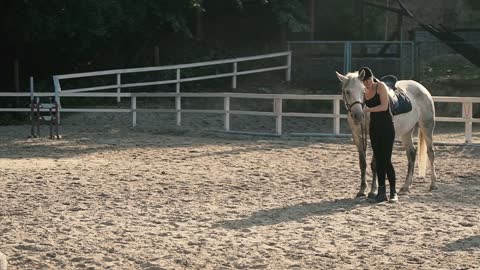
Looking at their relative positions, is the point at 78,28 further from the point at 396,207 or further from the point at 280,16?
the point at 396,207

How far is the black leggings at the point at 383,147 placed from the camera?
9375mm

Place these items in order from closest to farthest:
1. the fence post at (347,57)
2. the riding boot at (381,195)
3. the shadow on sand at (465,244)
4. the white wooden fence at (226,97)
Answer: the shadow on sand at (465,244) < the riding boot at (381,195) < the white wooden fence at (226,97) < the fence post at (347,57)

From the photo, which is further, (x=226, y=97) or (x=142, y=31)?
(x=142, y=31)

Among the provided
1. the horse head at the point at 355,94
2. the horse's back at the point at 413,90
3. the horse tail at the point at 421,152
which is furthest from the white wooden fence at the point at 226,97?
the horse head at the point at 355,94

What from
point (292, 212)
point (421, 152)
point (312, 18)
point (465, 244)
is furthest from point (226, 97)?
point (465, 244)

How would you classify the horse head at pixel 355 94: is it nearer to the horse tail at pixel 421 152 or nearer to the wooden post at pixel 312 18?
the horse tail at pixel 421 152

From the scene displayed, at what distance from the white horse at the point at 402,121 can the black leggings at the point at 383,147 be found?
9.3 inches

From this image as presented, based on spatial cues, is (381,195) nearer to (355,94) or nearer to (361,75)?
(355,94)

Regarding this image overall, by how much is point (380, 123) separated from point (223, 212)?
230cm

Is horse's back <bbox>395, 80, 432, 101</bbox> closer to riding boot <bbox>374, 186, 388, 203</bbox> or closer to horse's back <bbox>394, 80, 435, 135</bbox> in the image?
horse's back <bbox>394, 80, 435, 135</bbox>

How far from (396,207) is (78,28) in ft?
46.7

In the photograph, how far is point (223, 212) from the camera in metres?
8.75

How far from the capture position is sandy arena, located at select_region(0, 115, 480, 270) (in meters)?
6.72

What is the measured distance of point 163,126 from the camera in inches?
744
